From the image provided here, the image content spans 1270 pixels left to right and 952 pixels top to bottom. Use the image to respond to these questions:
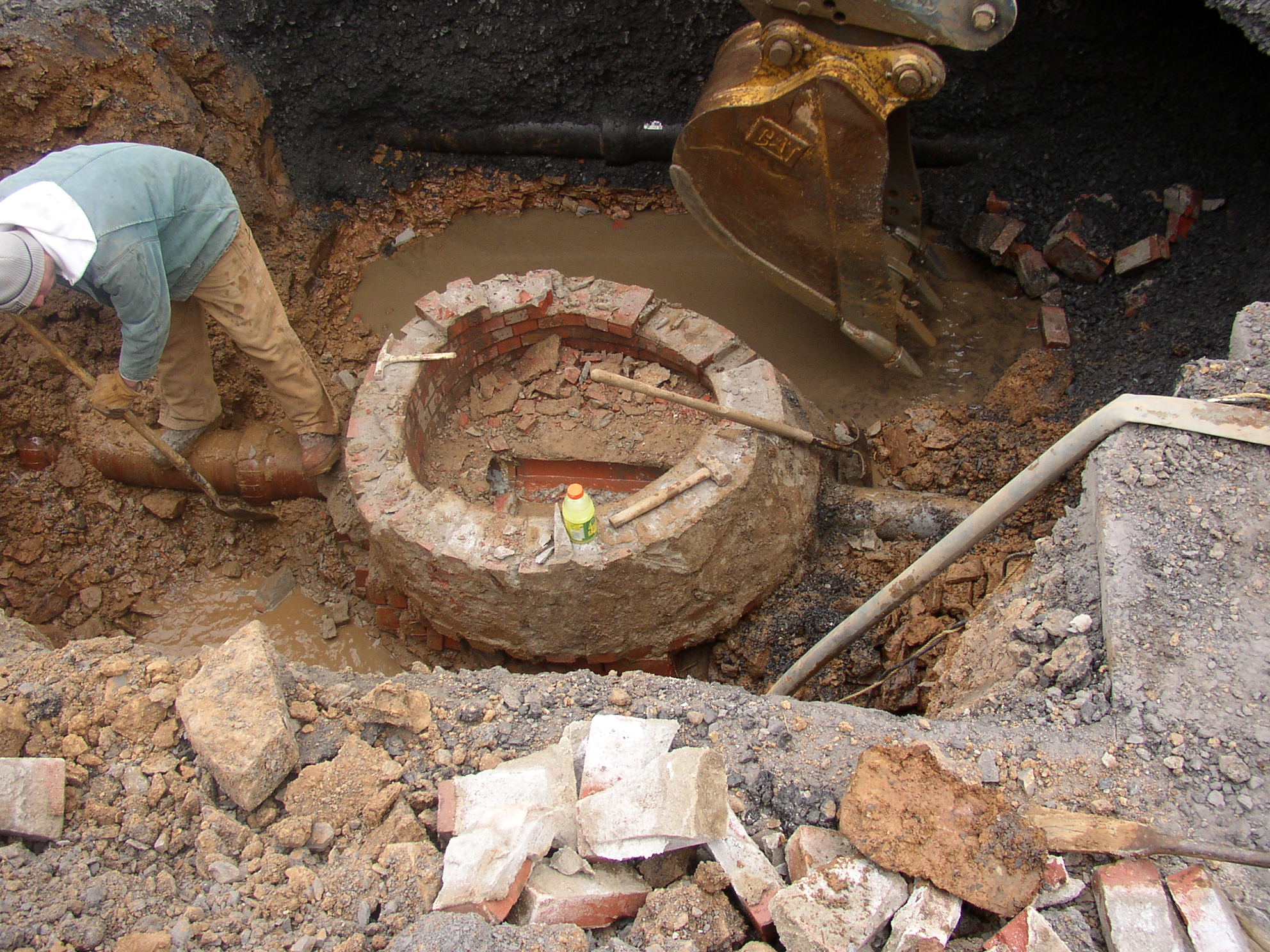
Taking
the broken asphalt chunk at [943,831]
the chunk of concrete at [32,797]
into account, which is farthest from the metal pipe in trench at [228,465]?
the broken asphalt chunk at [943,831]

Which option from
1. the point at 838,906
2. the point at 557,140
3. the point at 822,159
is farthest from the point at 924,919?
the point at 557,140

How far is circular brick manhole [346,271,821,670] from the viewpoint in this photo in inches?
119

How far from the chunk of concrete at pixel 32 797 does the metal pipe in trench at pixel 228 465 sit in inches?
86.0

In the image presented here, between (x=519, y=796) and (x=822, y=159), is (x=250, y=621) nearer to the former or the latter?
(x=519, y=796)

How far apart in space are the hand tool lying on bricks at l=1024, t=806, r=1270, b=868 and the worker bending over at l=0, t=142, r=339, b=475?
3220 millimetres

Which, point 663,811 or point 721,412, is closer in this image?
point 663,811

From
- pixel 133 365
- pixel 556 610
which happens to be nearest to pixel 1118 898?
pixel 556 610

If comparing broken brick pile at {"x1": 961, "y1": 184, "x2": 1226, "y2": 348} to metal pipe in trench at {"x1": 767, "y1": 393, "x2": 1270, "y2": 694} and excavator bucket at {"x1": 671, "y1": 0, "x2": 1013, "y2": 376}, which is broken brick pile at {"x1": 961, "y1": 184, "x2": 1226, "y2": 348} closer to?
excavator bucket at {"x1": 671, "y1": 0, "x2": 1013, "y2": 376}

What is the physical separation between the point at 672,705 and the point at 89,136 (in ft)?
11.9

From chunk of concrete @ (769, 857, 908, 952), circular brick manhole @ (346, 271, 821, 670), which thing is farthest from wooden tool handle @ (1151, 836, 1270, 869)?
circular brick manhole @ (346, 271, 821, 670)

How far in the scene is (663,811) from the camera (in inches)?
68.3

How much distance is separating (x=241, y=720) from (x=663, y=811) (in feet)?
3.44

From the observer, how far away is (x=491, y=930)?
1.64 m

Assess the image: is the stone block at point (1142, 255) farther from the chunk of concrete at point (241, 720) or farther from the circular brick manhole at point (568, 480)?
the chunk of concrete at point (241, 720)
